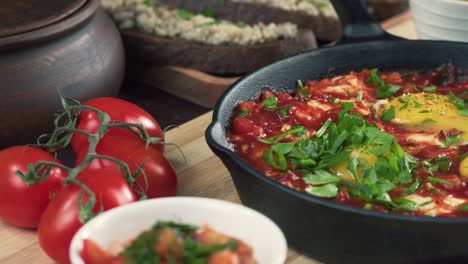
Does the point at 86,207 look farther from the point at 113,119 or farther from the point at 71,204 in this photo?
the point at 113,119

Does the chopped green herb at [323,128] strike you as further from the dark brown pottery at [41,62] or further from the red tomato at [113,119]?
the dark brown pottery at [41,62]

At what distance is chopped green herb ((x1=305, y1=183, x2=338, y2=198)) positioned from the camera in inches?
118

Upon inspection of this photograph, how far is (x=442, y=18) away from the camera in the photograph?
469 centimetres

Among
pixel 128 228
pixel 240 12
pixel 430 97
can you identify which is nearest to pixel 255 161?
pixel 128 228

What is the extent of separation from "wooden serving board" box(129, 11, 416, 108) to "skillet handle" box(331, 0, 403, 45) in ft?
3.09

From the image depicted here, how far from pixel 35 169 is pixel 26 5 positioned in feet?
4.42

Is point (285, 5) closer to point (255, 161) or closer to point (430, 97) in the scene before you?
point (430, 97)

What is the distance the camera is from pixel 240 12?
18.7 feet

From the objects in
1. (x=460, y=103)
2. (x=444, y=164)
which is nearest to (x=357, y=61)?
(x=460, y=103)

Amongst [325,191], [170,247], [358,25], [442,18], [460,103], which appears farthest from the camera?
[442,18]

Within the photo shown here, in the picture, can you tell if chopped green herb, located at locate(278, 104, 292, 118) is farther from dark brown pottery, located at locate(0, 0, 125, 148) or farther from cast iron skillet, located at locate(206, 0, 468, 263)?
dark brown pottery, located at locate(0, 0, 125, 148)

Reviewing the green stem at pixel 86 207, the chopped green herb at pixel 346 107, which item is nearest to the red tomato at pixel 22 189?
the green stem at pixel 86 207

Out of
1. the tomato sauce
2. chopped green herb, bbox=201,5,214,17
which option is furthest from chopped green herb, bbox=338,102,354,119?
chopped green herb, bbox=201,5,214,17

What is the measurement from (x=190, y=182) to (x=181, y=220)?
1098 mm
